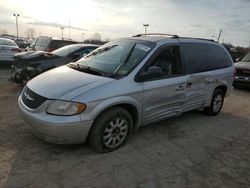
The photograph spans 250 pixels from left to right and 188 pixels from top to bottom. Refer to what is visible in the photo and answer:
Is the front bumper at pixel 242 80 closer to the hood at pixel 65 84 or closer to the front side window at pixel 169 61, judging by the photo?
the front side window at pixel 169 61

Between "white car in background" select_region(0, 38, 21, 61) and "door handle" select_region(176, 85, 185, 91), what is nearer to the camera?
"door handle" select_region(176, 85, 185, 91)

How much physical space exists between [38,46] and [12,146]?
28.3 ft

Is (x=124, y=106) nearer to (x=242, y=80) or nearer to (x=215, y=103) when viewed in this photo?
(x=215, y=103)

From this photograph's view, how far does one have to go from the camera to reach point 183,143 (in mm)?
4305

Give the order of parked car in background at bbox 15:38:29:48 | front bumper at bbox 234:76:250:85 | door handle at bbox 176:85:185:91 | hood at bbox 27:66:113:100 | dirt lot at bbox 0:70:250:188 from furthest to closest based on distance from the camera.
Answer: parked car in background at bbox 15:38:29:48 → front bumper at bbox 234:76:250:85 → door handle at bbox 176:85:185:91 → hood at bbox 27:66:113:100 → dirt lot at bbox 0:70:250:188

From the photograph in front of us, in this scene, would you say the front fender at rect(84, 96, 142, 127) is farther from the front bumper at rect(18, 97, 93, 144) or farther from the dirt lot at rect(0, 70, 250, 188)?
the dirt lot at rect(0, 70, 250, 188)

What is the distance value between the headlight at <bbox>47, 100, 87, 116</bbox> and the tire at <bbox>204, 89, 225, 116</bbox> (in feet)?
12.0

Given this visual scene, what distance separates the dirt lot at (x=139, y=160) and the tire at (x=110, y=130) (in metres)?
0.13

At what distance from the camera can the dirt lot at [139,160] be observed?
120 inches

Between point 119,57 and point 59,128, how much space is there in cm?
167

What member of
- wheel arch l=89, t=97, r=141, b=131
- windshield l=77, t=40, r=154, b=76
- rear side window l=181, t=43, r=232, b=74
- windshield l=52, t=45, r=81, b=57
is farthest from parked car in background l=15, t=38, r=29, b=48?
wheel arch l=89, t=97, r=141, b=131

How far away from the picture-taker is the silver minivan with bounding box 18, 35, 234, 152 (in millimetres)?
3268

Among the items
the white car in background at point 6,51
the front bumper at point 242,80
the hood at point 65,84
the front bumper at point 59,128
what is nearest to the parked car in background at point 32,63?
the hood at point 65,84

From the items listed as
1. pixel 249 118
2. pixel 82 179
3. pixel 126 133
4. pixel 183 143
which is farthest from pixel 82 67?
pixel 249 118
